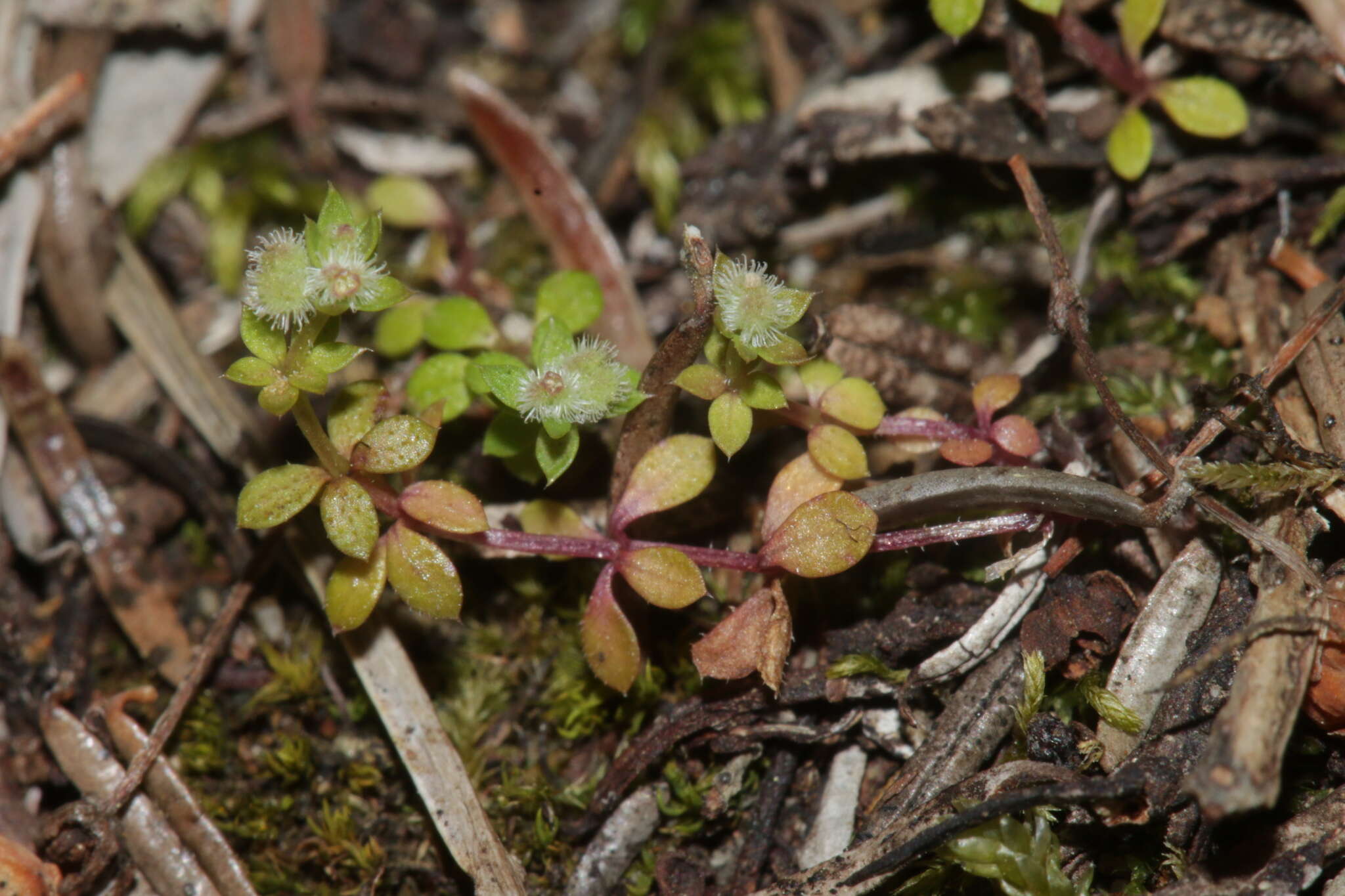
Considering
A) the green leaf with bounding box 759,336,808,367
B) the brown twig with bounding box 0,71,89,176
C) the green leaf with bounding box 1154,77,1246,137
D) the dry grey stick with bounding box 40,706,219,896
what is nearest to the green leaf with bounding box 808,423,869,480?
the green leaf with bounding box 759,336,808,367

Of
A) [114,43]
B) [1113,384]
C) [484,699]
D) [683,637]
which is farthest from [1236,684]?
[114,43]

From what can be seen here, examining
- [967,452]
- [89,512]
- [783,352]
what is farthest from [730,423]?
[89,512]

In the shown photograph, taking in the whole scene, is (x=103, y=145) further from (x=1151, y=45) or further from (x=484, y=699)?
(x=1151, y=45)

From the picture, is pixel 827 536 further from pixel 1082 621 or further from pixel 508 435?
pixel 508 435

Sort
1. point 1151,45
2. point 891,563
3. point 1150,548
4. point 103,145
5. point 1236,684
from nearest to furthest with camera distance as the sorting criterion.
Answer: point 1236,684
point 1150,548
point 891,563
point 1151,45
point 103,145

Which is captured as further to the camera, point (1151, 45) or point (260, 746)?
point (1151, 45)

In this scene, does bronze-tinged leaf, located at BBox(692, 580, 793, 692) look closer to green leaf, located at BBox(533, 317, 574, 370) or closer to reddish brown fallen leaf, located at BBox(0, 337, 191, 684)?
green leaf, located at BBox(533, 317, 574, 370)

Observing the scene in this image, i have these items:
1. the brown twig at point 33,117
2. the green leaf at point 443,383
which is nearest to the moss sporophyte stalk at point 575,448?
the green leaf at point 443,383
